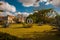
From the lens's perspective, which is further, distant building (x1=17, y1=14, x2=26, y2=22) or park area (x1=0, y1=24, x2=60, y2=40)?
distant building (x1=17, y1=14, x2=26, y2=22)

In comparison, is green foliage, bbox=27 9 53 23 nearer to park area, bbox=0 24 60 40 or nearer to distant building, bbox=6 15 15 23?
park area, bbox=0 24 60 40

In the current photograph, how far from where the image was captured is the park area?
12.6 ft

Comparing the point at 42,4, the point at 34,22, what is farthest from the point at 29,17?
the point at 42,4

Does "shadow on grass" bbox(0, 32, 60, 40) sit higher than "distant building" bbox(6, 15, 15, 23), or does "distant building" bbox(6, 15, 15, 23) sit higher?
"distant building" bbox(6, 15, 15, 23)

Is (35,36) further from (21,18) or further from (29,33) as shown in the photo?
(21,18)

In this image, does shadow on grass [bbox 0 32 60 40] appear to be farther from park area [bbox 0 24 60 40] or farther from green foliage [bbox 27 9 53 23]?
green foliage [bbox 27 9 53 23]

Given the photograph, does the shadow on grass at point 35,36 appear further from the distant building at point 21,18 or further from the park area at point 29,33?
the distant building at point 21,18

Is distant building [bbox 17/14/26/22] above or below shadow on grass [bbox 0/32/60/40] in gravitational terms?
above

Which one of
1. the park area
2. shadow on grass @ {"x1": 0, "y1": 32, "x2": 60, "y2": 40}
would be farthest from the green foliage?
shadow on grass @ {"x1": 0, "y1": 32, "x2": 60, "y2": 40}

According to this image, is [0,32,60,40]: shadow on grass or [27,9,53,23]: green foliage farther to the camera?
[27,9,53,23]: green foliage

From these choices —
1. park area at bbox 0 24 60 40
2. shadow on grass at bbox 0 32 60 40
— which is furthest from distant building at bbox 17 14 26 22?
shadow on grass at bbox 0 32 60 40

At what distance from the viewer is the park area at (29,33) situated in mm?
3828

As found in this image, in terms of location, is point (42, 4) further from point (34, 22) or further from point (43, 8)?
point (34, 22)

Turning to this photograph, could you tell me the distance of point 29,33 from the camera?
3.91 metres
